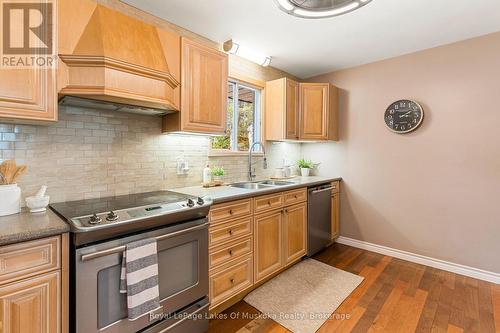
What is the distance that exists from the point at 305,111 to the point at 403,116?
3.90ft

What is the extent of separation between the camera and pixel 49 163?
1692 millimetres

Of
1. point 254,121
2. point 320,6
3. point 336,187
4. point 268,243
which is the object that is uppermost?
point 320,6

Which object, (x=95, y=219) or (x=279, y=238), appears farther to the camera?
(x=279, y=238)

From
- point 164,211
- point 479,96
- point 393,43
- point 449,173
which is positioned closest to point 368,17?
point 393,43

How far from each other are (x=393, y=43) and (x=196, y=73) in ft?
7.38

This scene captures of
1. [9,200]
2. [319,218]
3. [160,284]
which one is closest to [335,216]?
[319,218]

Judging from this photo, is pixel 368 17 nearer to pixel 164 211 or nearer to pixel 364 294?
pixel 164 211

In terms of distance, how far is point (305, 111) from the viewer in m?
3.38

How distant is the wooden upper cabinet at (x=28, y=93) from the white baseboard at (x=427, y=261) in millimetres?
3593

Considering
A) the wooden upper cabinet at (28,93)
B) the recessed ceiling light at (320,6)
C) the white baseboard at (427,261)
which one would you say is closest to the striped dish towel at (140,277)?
the wooden upper cabinet at (28,93)

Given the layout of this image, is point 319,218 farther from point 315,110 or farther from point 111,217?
point 111,217

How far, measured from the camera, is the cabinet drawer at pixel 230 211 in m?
1.91

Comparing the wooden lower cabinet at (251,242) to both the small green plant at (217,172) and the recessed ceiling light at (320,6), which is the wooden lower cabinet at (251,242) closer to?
the small green plant at (217,172)

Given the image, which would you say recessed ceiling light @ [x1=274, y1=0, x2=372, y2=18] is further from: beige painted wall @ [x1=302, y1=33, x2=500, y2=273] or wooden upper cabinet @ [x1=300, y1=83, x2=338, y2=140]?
beige painted wall @ [x1=302, y1=33, x2=500, y2=273]
